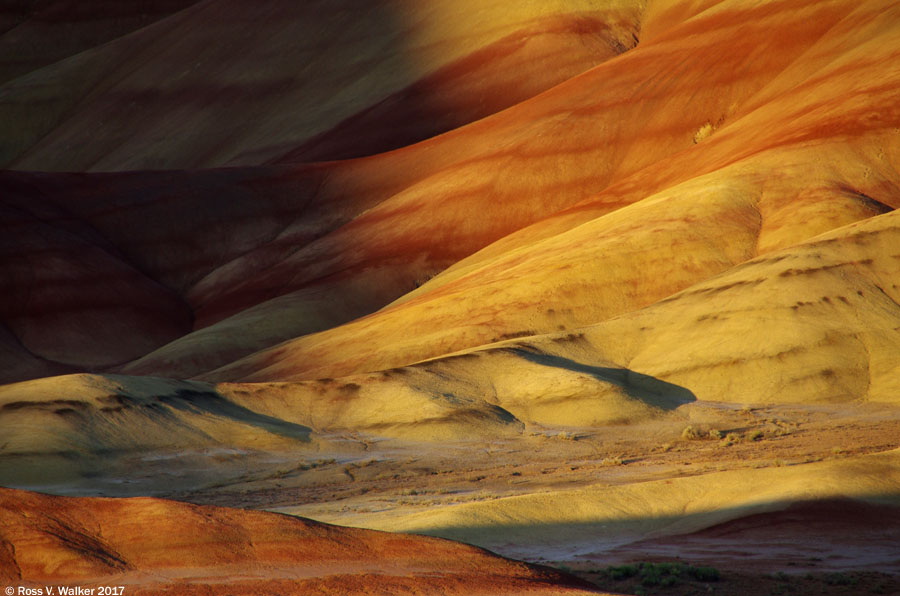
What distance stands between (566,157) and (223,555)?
130ft

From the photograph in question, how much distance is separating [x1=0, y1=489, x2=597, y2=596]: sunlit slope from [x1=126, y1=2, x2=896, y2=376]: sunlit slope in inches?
1096

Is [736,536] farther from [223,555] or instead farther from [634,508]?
[223,555]

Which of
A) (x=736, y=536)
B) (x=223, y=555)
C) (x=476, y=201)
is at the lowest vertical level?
(x=736, y=536)

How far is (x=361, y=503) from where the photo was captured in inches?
Answer: 728

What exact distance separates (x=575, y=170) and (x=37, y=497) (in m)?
39.0

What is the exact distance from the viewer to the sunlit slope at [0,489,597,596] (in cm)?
1010

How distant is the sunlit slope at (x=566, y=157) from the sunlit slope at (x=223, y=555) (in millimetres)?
27833

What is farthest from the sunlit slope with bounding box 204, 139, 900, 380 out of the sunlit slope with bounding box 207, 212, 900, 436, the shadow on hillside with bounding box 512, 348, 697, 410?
the shadow on hillside with bounding box 512, 348, 697, 410

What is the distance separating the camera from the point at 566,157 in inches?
1918

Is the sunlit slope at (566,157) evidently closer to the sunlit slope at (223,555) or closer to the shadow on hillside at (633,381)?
the shadow on hillside at (633,381)

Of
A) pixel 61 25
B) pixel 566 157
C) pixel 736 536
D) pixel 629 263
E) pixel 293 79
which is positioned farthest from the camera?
pixel 61 25

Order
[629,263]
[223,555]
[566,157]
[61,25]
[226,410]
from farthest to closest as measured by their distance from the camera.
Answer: [61,25] → [566,157] → [629,263] → [226,410] → [223,555]

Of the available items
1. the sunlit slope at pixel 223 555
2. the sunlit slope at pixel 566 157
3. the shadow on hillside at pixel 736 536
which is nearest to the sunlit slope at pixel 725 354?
the shadow on hillside at pixel 736 536

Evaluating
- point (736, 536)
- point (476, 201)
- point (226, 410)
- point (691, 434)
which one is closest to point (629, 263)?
point (691, 434)
